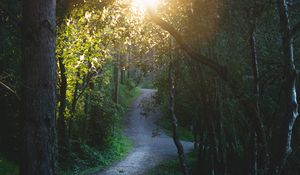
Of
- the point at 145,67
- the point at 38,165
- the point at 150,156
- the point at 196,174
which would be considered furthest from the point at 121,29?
the point at 150,156

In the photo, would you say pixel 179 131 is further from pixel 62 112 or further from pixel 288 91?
pixel 288 91

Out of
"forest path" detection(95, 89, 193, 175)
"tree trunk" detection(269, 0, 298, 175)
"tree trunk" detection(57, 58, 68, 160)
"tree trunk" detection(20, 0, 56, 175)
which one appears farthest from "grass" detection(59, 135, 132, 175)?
"tree trunk" detection(269, 0, 298, 175)

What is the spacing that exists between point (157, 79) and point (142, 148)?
10553 mm

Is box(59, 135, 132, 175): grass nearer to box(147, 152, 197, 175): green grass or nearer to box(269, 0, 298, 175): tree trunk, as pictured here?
box(147, 152, 197, 175): green grass

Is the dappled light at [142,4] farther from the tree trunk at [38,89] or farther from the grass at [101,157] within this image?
the grass at [101,157]

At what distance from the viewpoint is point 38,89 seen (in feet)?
16.6

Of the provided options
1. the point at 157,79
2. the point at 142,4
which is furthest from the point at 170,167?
the point at 142,4

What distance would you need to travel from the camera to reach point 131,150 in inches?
915

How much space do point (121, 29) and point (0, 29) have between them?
12.7 feet

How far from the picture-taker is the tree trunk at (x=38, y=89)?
16.4 feet

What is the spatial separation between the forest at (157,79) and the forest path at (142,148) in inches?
4.9

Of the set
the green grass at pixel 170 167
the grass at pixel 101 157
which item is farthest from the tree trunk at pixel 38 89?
the green grass at pixel 170 167

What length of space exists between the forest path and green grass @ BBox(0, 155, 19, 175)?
4.56m

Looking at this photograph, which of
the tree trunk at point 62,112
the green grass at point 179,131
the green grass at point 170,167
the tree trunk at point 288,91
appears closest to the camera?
the tree trunk at point 288,91
